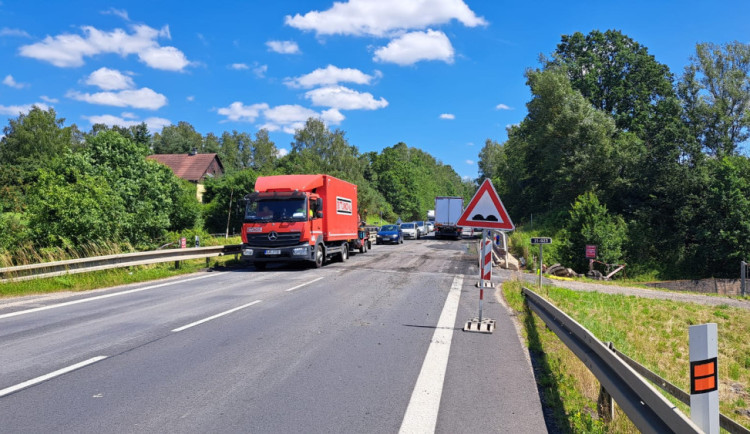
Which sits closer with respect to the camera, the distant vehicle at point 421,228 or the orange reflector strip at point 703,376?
the orange reflector strip at point 703,376

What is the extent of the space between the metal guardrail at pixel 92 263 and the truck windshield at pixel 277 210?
2.44 metres

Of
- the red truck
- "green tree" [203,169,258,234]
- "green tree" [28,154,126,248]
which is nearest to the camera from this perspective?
"green tree" [28,154,126,248]

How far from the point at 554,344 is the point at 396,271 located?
10418 millimetres

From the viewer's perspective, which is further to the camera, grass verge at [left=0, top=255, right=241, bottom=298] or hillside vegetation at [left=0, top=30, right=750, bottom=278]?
hillside vegetation at [left=0, top=30, right=750, bottom=278]

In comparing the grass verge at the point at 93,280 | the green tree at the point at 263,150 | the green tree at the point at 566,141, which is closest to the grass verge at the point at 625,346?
the grass verge at the point at 93,280

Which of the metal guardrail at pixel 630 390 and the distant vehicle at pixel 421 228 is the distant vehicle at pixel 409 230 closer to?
the distant vehicle at pixel 421 228

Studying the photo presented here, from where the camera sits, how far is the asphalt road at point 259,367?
4.07m

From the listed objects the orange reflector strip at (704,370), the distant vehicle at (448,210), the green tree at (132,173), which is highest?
the green tree at (132,173)

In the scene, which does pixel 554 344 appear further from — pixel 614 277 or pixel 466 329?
pixel 614 277

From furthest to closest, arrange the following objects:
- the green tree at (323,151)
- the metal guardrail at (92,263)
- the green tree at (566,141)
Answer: the green tree at (323,151) < the green tree at (566,141) < the metal guardrail at (92,263)

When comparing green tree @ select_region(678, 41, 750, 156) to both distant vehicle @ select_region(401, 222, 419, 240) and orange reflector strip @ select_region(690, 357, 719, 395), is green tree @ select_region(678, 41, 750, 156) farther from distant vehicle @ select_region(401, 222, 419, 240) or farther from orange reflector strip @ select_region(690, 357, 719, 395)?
orange reflector strip @ select_region(690, 357, 719, 395)

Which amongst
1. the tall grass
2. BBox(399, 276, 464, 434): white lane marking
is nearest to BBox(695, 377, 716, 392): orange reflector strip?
BBox(399, 276, 464, 434): white lane marking

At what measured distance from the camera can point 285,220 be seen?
1673 centimetres

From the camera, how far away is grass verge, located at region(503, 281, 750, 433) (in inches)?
182
